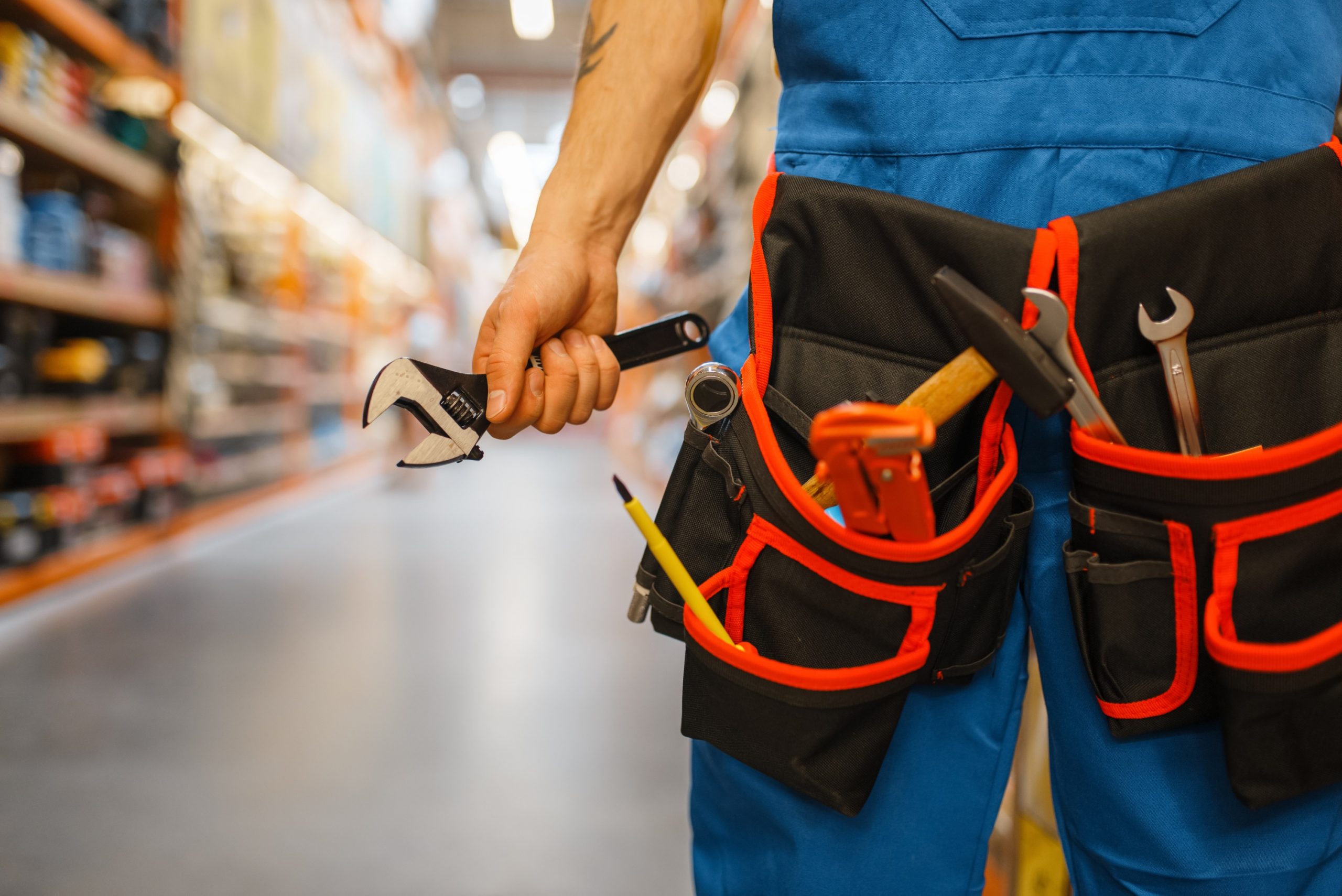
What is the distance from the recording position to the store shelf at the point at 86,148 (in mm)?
2391

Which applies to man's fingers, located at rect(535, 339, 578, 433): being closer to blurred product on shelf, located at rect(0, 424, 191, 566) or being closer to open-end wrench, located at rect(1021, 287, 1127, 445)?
open-end wrench, located at rect(1021, 287, 1127, 445)

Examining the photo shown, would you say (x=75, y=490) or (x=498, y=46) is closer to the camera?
(x=75, y=490)

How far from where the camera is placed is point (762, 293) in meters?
0.61

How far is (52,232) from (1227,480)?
10.7 feet

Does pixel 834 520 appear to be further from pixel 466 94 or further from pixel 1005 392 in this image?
pixel 466 94

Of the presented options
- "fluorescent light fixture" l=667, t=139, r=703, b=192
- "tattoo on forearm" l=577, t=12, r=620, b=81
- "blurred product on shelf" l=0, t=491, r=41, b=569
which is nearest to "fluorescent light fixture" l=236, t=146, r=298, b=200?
"blurred product on shelf" l=0, t=491, r=41, b=569

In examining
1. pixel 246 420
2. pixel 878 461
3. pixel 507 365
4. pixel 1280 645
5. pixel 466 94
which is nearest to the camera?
pixel 878 461

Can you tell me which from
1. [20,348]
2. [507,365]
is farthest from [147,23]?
[507,365]

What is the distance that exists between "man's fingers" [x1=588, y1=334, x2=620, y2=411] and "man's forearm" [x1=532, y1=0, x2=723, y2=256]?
0.29 feet

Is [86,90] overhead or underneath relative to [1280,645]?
overhead

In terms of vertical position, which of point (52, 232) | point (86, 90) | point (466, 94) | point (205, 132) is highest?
point (466, 94)

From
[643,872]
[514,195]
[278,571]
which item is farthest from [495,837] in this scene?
[514,195]

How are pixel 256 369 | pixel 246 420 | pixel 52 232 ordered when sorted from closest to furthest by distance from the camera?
pixel 52 232
pixel 246 420
pixel 256 369

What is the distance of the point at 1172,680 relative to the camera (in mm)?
569
